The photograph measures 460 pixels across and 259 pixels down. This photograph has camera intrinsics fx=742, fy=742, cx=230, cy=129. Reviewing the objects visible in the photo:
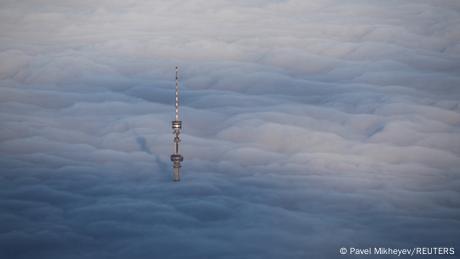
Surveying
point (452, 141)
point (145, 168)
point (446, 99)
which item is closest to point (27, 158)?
point (145, 168)

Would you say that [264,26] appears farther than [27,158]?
Yes

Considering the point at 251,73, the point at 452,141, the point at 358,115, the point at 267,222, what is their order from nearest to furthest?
the point at 267,222
the point at 452,141
the point at 358,115
the point at 251,73

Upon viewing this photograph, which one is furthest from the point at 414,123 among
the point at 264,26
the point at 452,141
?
the point at 264,26

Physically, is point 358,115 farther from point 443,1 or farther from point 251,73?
point 443,1

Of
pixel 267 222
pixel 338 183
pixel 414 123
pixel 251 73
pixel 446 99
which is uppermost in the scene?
pixel 251 73

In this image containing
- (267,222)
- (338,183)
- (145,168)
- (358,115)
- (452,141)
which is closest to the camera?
(267,222)

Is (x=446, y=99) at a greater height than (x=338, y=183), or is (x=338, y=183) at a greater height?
(x=446, y=99)

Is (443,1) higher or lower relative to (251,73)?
higher

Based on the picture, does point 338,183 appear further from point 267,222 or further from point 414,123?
point 414,123

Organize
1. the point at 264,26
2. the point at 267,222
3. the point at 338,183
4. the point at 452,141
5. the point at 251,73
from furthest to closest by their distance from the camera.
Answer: the point at 264,26
the point at 251,73
the point at 452,141
the point at 338,183
the point at 267,222
